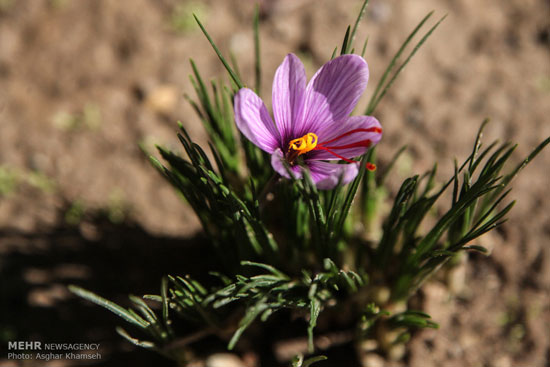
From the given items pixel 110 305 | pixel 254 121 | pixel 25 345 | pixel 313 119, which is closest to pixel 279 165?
pixel 254 121

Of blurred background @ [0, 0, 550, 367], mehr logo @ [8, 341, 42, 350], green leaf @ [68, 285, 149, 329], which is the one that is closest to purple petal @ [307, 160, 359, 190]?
green leaf @ [68, 285, 149, 329]

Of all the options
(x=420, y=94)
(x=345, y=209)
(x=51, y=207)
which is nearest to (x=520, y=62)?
(x=420, y=94)

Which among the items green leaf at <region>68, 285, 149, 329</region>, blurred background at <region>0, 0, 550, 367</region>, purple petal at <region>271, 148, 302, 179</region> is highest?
blurred background at <region>0, 0, 550, 367</region>

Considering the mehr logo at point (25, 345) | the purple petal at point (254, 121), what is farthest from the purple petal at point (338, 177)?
the mehr logo at point (25, 345)

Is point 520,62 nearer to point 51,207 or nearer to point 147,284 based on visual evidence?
point 147,284

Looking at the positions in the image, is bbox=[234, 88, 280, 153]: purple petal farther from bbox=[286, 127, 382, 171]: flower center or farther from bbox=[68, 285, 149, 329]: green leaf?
bbox=[68, 285, 149, 329]: green leaf

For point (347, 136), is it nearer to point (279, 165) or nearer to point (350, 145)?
point (350, 145)

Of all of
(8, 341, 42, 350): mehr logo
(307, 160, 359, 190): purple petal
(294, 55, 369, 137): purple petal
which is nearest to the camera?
(307, 160, 359, 190): purple petal
